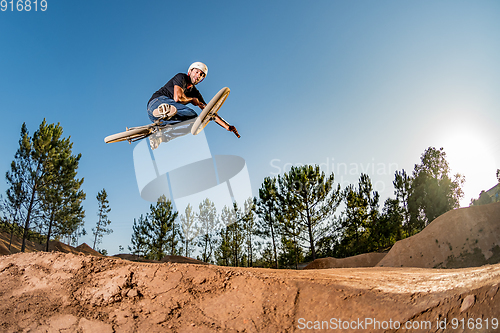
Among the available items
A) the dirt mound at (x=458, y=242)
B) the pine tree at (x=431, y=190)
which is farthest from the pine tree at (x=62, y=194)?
the pine tree at (x=431, y=190)

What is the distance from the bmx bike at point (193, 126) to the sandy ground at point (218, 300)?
2.59 metres

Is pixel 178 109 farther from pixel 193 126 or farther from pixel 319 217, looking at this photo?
pixel 319 217

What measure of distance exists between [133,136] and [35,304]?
3373mm

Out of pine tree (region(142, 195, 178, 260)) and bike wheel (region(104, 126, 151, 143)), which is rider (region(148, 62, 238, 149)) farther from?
pine tree (region(142, 195, 178, 260))

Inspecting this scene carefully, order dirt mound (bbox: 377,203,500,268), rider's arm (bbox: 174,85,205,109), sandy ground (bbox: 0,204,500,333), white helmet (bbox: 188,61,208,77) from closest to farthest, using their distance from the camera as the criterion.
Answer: sandy ground (bbox: 0,204,500,333), rider's arm (bbox: 174,85,205,109), white helmet (bbox: 188,61,208,77), dirt mound (bbox: 377,203,500,268)

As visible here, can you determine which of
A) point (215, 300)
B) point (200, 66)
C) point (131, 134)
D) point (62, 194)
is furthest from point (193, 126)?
point (62, 194)

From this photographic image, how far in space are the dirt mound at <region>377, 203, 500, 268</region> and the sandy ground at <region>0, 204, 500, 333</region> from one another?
7582mm

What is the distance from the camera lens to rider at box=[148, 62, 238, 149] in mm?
5039

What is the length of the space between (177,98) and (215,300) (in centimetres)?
345

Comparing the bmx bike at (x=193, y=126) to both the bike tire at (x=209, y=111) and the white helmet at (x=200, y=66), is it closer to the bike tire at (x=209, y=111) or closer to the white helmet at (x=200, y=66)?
the bike tire at (x=209, y=111)

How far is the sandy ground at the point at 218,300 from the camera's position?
259cm

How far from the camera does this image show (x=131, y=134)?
581cm

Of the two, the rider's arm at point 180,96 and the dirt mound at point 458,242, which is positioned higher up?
the rider's arm at point 180,96

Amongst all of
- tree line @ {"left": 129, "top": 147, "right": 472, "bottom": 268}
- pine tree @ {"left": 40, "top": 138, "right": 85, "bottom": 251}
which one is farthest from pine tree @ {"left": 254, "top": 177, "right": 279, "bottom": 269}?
pine tree @ {"left": 40, "top": 138, "right": 85, "bottom": 251}
